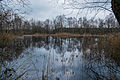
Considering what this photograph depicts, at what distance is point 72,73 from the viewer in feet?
10.3

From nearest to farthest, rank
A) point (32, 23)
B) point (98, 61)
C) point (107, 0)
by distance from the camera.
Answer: point (107, 0), point (98, 61), point (32, 23)

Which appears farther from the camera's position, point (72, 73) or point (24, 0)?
→ point (24, 0)

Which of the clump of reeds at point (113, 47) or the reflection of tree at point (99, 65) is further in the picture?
the clump of reeds at point (113, 47)

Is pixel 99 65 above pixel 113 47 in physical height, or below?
below

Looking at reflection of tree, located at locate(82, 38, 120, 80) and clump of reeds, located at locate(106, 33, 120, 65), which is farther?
clump of reeds, located at locate(106, 33, 120, 65)

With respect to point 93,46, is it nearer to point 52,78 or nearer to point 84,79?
point 84,79

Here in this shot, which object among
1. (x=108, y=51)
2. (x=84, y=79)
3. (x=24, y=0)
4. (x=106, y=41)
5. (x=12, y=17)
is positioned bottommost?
(x=84, y=79)

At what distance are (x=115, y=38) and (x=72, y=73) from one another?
2634mm

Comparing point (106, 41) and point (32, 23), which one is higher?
point (32, 23)

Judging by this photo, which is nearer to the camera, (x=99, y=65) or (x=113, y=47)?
(x=99, y=65)

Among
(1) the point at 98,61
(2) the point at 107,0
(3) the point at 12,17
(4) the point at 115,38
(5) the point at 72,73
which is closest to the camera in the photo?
(2) the point at 107,0

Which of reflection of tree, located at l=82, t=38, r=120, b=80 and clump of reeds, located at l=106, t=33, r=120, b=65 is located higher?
clump of reeds, located at l=106, t=33, r=120, b=65

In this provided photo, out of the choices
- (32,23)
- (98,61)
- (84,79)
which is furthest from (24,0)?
(32,23)

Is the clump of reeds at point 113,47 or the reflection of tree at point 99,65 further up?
the clump of reeds at point 113,47
